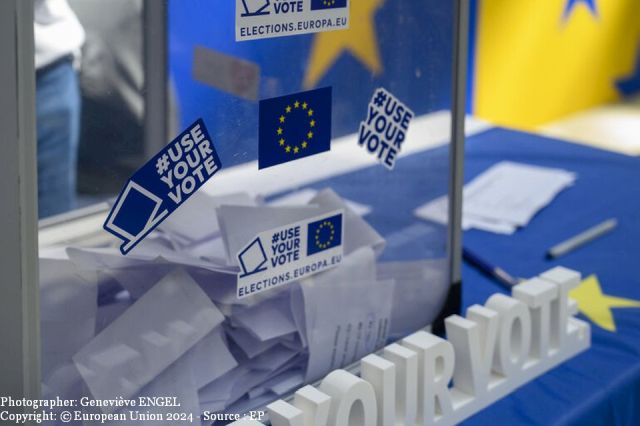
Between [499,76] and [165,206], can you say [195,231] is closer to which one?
[165,206]

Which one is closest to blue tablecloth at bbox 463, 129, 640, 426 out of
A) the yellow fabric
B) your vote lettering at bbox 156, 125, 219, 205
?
your vote lettering at bbox 156, 125, 219, 205

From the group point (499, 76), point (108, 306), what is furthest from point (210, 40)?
point (499, 76)

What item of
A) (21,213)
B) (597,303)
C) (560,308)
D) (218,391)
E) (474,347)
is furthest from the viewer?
(597,303)

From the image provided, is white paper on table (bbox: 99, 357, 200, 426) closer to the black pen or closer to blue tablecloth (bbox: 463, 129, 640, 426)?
blue tablecloth (bbox: 463, 129, 640, 426)

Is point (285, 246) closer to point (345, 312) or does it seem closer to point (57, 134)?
point (345, 312)

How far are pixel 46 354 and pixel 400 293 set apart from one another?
447 millimetres

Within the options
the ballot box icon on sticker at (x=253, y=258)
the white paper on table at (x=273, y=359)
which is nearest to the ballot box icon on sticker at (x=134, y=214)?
the ballot box icon on sticker at (x=253, y=258)

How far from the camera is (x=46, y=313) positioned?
0.79 metres

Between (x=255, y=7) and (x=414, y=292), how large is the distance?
0.43 m

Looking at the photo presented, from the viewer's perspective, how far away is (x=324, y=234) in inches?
38.8

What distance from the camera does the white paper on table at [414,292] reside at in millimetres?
1092

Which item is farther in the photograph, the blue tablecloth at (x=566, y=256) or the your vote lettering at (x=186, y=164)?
the blue tablecloth at (x=566, y=256)

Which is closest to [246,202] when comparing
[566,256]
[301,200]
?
[301,200]

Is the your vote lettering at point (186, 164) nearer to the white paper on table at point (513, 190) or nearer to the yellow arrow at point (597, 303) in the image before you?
the yellow arrow at point (597, 303)
